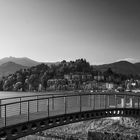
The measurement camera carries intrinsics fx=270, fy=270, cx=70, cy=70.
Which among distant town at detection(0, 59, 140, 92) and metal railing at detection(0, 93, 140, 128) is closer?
metal railing at detection(0, 93, 140, 128)

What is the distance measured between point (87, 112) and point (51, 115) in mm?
3040

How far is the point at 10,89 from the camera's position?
439 ft

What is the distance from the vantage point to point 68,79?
449 feet

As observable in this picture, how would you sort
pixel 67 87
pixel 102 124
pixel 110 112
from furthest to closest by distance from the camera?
pixel 67 87
pixel 102 124
pixel 110 112

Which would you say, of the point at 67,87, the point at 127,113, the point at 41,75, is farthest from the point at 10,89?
the point at 127,113

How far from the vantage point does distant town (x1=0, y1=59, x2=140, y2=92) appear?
424ft

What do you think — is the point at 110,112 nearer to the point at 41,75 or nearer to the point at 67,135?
the point at 67,135

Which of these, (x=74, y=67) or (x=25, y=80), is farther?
(x=74, y=67)

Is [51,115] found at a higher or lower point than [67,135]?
higher

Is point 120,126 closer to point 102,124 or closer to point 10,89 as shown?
point 102,124

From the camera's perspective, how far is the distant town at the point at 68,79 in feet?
424

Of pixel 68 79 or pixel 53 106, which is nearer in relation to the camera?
pixel 53 106

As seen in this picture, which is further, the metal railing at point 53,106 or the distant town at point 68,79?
the distant town at point 68,79

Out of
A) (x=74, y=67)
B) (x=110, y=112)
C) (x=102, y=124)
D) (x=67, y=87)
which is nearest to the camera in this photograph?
(x=110, y=112)
